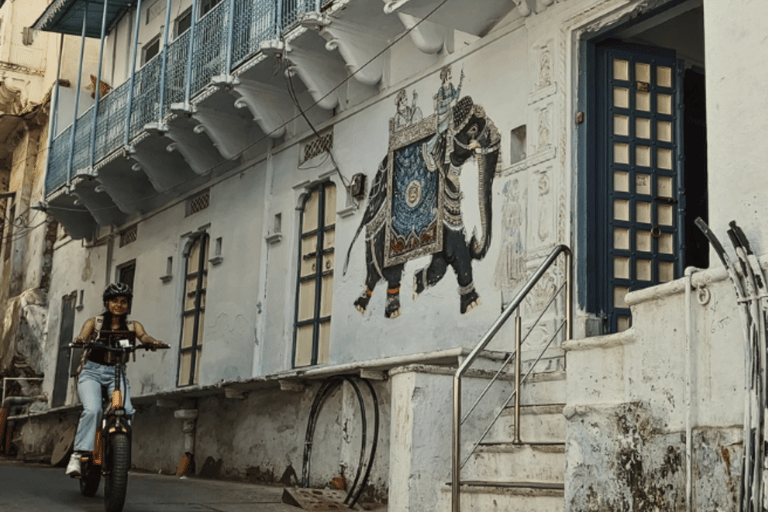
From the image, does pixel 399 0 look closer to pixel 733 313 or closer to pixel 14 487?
pixel 733 313

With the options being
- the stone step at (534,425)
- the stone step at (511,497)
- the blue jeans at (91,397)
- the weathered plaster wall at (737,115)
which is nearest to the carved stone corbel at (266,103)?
the blue jeans at (91,397)

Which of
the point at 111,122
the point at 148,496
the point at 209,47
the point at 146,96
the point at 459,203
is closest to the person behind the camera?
the point at 148,496

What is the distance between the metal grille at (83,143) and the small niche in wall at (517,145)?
8.91 m

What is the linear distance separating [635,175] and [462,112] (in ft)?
6.38

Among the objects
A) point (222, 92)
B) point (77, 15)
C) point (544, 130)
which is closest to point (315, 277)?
point (222, 92)

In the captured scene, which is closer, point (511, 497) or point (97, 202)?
point (511, 497)

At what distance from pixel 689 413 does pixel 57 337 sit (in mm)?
16776

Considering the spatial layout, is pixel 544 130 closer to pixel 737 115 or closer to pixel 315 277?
pixel 737 115

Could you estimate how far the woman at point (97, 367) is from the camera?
804 centimetres

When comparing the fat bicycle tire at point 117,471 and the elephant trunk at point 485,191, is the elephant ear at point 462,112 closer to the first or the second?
the elephant trunk at point 485,191

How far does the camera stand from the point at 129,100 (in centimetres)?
1456

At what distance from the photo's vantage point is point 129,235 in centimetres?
1738

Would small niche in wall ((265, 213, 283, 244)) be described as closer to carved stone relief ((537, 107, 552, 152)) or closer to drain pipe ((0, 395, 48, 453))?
carved stone relief ((537, 107, 552, 152))

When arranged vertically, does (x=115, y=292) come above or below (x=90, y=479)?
above
